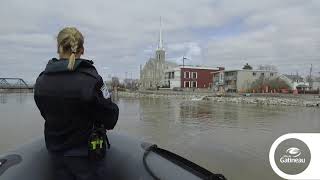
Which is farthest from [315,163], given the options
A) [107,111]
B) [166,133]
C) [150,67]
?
[150,67]

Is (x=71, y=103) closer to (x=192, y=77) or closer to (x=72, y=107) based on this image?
(x=72, y=107)

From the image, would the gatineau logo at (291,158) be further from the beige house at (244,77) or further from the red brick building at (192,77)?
the red brick building at (192,77)

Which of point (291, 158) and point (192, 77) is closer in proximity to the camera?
point (291, 158)

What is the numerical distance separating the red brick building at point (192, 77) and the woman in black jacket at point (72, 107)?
79.5 metres

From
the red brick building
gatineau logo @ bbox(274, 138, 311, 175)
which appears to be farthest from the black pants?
the red brick building

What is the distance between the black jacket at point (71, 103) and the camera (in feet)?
8.01

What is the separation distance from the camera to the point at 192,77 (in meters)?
83.3

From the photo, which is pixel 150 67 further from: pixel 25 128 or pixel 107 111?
pixel 107 111

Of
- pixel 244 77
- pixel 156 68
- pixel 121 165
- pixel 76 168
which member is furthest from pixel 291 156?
pixel 156 68

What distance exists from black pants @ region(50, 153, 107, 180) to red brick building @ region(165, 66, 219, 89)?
7949 centimetres

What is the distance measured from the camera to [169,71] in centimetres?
8900

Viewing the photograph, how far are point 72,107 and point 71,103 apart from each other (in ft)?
0.10

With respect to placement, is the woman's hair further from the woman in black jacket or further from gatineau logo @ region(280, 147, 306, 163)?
gatineau logo @ region(280, 147, 306, 163)

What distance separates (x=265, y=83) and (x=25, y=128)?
62.3 metres
